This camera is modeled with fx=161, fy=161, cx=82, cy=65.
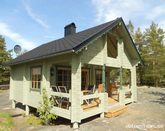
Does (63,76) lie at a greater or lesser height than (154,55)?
lesser

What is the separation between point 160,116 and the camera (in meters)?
8.08

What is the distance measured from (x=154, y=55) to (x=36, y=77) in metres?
24.4

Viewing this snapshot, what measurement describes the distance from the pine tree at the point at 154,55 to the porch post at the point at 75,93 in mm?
23564

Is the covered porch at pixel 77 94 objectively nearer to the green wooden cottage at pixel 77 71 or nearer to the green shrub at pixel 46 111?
the green wooden cottage at pixel 77 71

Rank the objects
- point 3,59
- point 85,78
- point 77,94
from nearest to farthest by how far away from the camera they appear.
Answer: point 77,94 < point 85,78 < point 3,59

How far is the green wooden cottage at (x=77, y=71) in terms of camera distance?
6.91m

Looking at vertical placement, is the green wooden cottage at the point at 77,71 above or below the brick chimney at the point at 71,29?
below

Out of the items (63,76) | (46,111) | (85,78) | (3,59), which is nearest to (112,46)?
(85,78)

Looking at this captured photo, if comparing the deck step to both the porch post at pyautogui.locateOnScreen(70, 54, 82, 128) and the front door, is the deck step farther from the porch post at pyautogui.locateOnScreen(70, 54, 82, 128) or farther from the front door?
the front door

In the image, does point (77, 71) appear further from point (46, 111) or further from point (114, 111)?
point (114, 111)

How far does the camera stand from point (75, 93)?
22.2 feet

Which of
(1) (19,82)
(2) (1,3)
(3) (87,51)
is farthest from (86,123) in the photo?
(2) (1,3)

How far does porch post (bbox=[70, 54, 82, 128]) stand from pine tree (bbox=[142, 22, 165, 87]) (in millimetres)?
23564

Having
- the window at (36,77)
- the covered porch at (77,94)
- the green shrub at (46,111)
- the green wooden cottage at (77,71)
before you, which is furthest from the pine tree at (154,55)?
the green shrub at (46,111)
